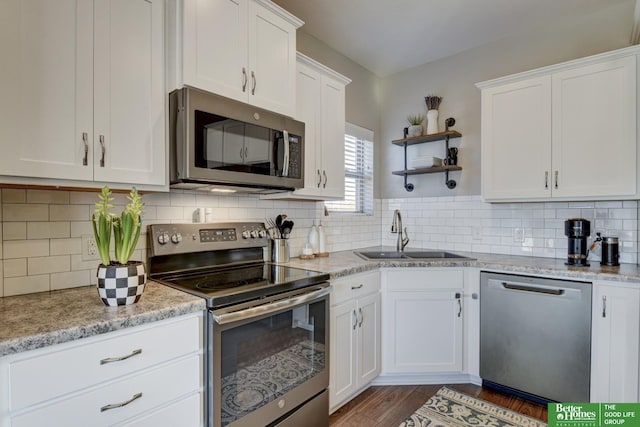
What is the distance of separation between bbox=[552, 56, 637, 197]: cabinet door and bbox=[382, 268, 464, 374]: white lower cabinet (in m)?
1.05

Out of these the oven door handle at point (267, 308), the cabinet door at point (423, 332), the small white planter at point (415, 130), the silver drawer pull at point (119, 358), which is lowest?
the cabinet door at point (423, 332)

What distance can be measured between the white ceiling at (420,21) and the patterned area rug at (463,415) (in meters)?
2.74

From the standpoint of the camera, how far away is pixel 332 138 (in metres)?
2.50

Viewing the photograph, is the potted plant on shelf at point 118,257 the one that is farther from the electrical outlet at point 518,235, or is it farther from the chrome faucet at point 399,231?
the electrical outlet at point 518,235

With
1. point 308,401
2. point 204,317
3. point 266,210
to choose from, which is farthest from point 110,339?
point 266,210

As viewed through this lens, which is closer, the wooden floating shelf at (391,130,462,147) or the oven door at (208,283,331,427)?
the oven door at (208,283,331,427)

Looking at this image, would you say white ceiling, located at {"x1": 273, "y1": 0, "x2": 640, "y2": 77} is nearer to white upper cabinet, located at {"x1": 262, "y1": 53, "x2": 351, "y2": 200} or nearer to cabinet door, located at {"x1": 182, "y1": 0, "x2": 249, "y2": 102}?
white upper cabinet, located at {"x1": 262, "y1": 53, "x2": 351, "y2": 200}

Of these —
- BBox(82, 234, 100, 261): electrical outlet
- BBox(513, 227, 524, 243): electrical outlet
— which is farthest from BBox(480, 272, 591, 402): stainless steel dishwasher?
BBox(82, 234, 100, 261): electrical outlet

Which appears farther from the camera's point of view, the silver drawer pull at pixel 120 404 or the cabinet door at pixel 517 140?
the cabinet door at pixel 517 140

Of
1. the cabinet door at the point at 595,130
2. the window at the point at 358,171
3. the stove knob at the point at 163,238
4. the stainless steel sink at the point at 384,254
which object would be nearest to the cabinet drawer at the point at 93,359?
the stove knob at the point at 163,238

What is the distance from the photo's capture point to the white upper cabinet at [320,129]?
2.27 meters

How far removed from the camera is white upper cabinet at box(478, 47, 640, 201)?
2127mm

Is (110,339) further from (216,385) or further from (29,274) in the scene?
(29,274)

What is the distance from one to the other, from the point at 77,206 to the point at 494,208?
2.94 m
